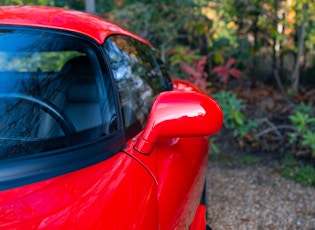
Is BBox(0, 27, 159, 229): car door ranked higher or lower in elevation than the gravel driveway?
higher

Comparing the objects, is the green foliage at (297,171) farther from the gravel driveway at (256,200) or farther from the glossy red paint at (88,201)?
the glossy red paint at (88,201)

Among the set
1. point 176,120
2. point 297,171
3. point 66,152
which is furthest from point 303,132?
point 66,152

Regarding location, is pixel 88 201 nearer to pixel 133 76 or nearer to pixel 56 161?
pixel 56 161

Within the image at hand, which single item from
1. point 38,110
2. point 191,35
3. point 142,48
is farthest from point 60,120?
point 191,35

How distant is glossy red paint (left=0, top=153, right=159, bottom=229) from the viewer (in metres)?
1.00

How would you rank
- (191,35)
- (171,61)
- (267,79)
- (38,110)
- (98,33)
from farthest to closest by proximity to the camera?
(267,79) → (191,35) → (171,61) → (98,33) → (38,110)

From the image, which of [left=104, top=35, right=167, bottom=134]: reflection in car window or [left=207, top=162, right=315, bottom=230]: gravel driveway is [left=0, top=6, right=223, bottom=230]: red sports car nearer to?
[left=104, top=35, right=167, bottom=134]: reflection in car window

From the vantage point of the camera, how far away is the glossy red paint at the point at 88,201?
1001mm

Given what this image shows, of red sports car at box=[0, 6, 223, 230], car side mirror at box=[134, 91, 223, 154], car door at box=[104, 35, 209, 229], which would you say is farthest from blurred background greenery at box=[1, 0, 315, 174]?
car side mirror at box=[134, 91, 223, 154]

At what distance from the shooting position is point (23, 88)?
1404mm

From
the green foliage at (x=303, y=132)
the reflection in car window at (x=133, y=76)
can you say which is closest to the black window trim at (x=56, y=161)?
the reflection in car window at (x=133, y=76)

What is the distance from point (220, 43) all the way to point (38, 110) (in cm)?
570

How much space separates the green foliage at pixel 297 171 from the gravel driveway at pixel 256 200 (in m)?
0.08

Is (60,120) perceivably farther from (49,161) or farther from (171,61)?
(171,61)
